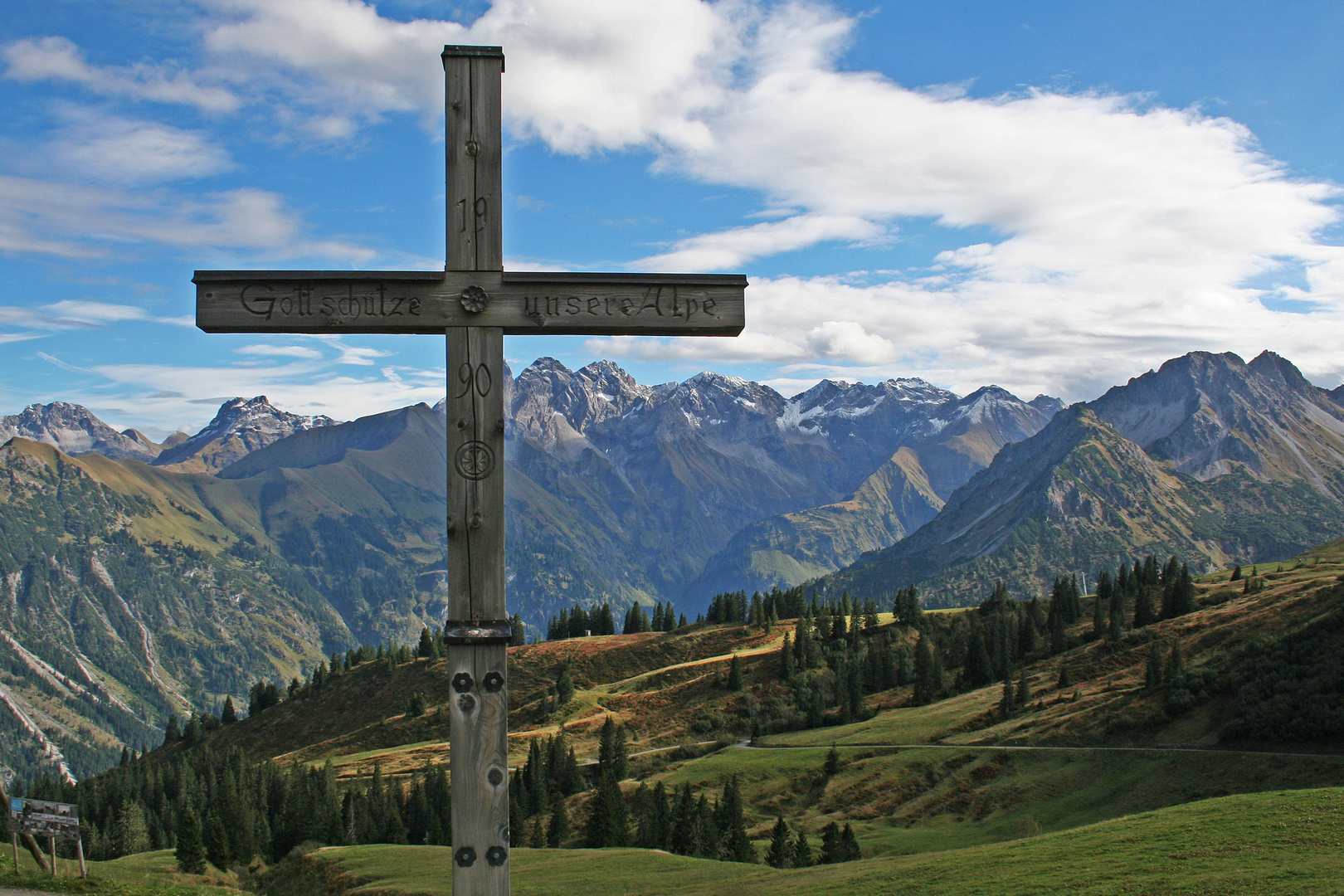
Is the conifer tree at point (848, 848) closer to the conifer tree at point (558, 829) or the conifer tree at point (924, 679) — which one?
the conifer tree at point (558, 829)

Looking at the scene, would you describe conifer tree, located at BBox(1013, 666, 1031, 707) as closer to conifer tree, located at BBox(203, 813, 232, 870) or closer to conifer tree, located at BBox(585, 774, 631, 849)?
conifer tree, located at BBox(585, 774, 631, 849)

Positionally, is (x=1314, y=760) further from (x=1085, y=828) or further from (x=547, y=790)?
(x=547, y=790)

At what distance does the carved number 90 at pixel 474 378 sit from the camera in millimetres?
8242

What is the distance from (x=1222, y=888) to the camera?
22.4 metres

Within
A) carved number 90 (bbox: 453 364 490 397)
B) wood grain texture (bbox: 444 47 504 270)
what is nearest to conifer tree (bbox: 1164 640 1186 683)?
carved number 90 (bbox: 453 364 490 397)

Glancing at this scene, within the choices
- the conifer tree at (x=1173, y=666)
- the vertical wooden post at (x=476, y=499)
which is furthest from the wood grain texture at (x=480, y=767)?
the conifer tree at (x=1173, y=666)

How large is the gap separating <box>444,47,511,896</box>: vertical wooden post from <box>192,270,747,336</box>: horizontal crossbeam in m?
0.15

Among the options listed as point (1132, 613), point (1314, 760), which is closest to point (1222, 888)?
point (1314, 760)

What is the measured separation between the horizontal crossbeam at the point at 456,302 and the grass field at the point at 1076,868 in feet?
69.2

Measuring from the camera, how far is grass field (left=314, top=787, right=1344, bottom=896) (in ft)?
77.7

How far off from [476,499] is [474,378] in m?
1.11

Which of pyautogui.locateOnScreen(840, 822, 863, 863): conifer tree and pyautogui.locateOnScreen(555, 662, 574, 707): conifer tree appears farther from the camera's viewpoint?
pyautogui.locateOnScreen(555, 662, 574, 707): conifer tree

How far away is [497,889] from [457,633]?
2.29 meters

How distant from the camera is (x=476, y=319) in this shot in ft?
27.7
